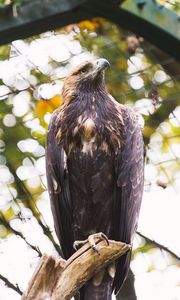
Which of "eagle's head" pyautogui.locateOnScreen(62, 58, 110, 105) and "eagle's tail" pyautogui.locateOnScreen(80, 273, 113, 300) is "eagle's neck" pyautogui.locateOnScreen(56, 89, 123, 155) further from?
"eagle's tail" pyautogui.locateOnScreen(80, 273, 113, 300)

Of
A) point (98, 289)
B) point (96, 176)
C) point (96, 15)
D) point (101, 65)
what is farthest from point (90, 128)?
point (98, 289)

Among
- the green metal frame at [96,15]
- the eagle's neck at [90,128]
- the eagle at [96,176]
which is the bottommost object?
the eagle at [96,176]

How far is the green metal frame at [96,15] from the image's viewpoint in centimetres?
411

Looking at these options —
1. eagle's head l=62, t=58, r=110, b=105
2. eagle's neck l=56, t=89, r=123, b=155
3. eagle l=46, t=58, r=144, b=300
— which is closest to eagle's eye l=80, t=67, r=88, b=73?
eagle's head l=62, t=58, r=110, b=105

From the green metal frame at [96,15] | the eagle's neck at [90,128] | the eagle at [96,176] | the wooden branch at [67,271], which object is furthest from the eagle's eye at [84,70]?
the wooden branch at [67,271]

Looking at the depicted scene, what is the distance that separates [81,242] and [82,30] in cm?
213

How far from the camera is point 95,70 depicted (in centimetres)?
492

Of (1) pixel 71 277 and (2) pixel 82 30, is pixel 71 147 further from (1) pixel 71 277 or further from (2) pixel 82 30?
(2) pixel 82 30

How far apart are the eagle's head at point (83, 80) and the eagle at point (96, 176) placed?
8 centimetres

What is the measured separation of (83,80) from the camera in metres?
4.97

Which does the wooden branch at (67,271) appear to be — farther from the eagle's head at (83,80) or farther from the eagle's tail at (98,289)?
the eagle's head at (83,80)

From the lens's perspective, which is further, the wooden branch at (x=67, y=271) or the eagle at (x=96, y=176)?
the eagle at (x=96, y=176)

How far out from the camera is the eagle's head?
4910 millimetres

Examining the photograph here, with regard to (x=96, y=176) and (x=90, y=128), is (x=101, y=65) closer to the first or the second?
(x=90, y=128)
